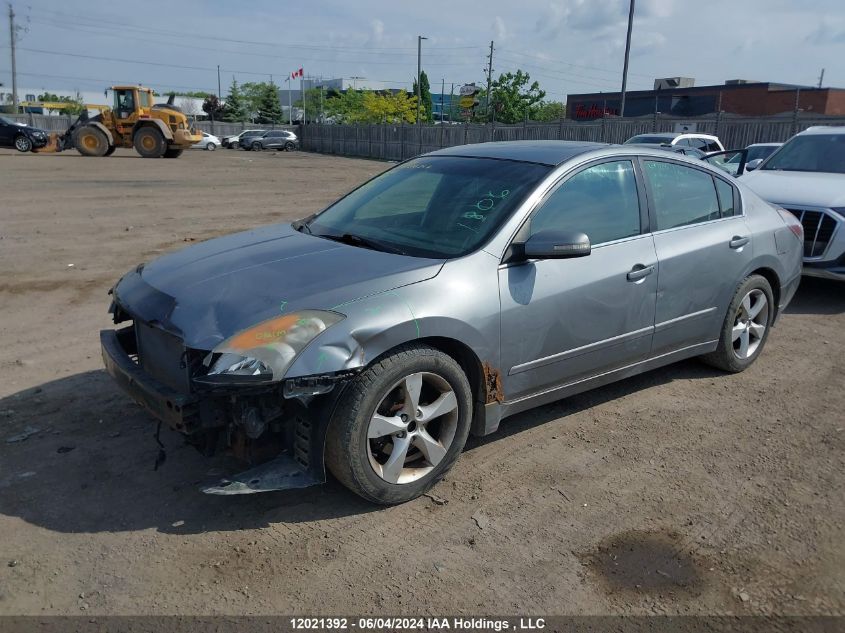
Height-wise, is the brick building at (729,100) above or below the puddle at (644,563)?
above

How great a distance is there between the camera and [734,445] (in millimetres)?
4180

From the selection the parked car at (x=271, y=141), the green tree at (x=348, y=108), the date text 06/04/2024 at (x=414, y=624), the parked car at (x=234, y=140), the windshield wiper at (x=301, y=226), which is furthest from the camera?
the green tree at (x=348, y=108)

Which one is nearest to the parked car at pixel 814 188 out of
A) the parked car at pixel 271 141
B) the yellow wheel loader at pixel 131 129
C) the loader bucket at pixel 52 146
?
the yellow wheel loader at pixel 131 129

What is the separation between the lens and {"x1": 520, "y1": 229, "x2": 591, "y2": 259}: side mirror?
361 centimetres

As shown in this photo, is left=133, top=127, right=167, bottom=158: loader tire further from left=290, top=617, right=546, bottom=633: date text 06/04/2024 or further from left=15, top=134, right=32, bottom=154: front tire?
left=290, top=617, right=546, bottom=633: date text 06/04/2024

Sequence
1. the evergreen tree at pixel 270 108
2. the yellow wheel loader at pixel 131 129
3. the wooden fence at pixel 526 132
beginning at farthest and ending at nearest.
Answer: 1. the evergreen tree at pixel 270 108
2. the yellow wheel loader at pixel 131 129
3. the wooden fence at pixel 526 132

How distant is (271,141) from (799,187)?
46860 mm

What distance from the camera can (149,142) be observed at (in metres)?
31.2

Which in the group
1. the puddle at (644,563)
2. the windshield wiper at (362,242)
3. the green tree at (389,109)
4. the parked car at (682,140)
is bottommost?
the puddle at (644,563)

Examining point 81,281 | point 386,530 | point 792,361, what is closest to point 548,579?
point 386,530

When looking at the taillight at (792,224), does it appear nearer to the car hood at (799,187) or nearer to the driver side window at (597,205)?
the car hood at (799,187)

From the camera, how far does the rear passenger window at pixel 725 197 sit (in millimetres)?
5051

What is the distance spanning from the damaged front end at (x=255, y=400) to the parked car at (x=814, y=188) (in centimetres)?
598

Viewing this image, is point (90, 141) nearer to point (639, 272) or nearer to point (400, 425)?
point (639, 272)
